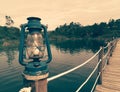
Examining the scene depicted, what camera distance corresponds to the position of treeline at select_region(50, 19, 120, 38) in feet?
319

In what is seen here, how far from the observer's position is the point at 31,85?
5.32ft

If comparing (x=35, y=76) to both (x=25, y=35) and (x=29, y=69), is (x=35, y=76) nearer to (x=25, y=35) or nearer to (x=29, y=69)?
(x=29, y=69)

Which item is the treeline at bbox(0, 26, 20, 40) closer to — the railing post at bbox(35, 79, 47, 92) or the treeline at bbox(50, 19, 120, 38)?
the treeline at bbox(50, 19, 120, 38)

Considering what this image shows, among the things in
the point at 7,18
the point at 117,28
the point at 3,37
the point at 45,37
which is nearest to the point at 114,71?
the point at 45,37

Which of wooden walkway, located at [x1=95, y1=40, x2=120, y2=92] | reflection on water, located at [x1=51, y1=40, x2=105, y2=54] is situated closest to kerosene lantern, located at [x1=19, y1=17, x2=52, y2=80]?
wooden walkway, located at [x1=95, y1=40, x2=120, y2=92]

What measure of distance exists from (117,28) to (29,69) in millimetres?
A: 102612

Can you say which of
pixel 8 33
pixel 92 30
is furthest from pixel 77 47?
pixel 92 30

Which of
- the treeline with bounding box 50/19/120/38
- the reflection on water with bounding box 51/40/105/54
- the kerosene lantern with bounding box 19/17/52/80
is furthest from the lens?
the treeline with bounding box 50/19/120/38

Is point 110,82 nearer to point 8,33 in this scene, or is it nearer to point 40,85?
point 40,85

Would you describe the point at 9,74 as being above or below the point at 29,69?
below

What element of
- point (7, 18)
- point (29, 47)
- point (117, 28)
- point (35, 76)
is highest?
point (7, 18)

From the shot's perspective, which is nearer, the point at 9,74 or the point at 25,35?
the point at 25,35

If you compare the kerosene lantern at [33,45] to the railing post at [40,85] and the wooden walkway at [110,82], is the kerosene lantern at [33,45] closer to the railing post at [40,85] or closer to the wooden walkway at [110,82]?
the railing post at [40,85]

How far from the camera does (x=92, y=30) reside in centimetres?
10725
